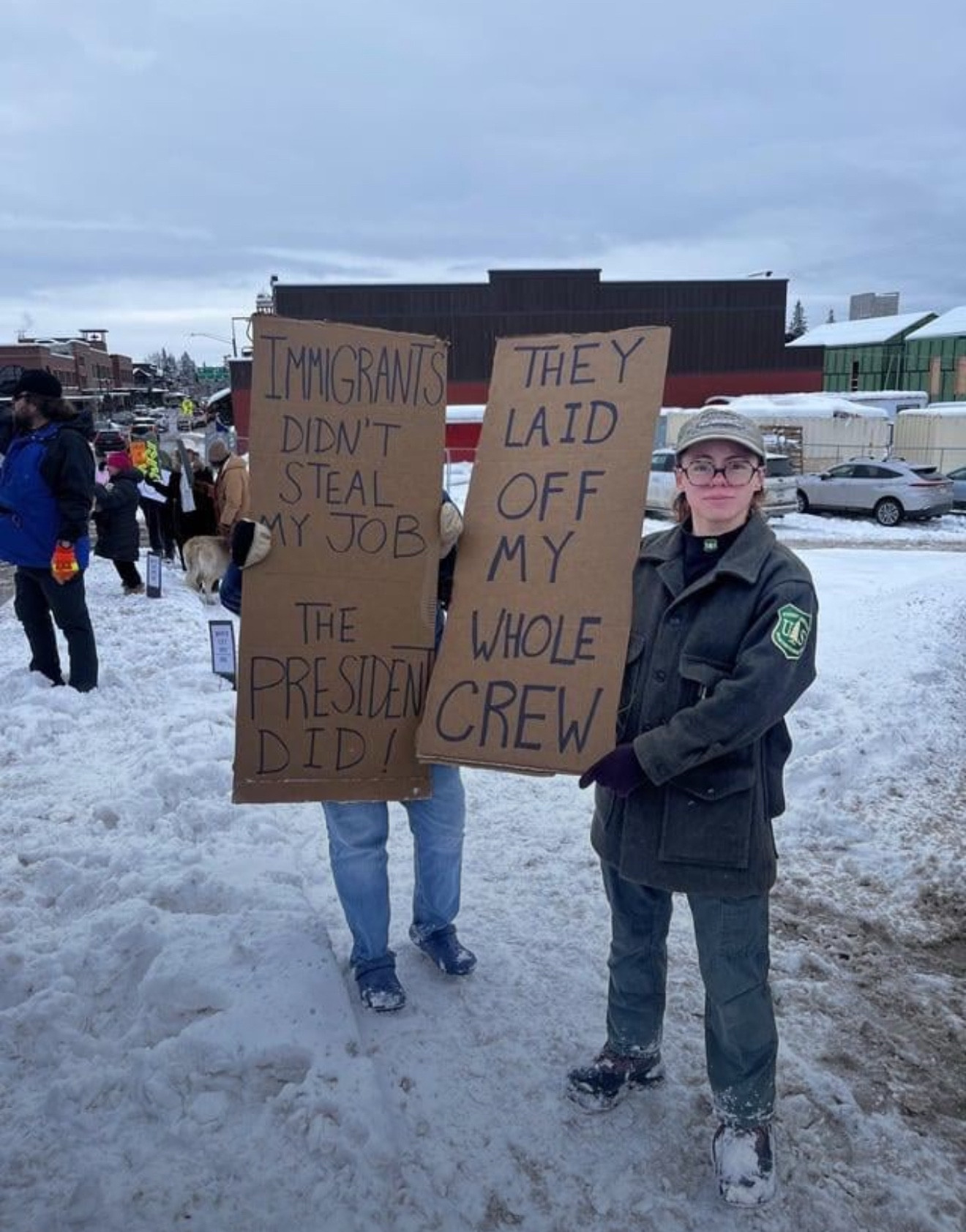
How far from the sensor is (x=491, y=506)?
106 inches

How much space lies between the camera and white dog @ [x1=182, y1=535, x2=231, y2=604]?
10.4 metres

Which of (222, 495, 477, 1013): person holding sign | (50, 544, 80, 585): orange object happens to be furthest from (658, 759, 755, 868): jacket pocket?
(50, 544, 80, 585): orange object

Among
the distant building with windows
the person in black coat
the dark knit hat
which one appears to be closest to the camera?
the dark knit hat

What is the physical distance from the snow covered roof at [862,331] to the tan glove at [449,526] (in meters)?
51.7

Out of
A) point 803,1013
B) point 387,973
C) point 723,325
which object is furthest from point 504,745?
point 723,325

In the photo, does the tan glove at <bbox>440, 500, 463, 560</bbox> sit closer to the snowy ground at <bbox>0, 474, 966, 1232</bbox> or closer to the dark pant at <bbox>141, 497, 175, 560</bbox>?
the snowy ground at <bbox>0, 474, 966, 1232</bbox>

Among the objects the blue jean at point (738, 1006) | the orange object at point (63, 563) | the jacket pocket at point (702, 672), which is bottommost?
the blue jean at point (738, 1006)

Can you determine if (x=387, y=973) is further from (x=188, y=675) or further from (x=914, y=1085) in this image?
(x=188, y=675)

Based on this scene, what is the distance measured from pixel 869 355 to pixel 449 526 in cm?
5625

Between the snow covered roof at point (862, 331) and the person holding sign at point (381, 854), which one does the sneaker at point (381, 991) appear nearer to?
the person holding sign at point (381, 854)

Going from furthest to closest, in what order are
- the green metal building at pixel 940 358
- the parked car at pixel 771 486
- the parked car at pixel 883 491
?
1. the green metal building at pixel 940 358
2. the parked car at pixel 883 491
3. the parked car at pixel 771 486

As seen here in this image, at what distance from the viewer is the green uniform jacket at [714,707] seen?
2.16 metres

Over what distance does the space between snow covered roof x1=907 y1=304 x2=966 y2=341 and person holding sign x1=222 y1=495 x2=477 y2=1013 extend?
53813mm

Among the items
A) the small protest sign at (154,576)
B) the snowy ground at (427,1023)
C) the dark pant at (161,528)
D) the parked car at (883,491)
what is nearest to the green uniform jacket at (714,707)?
the snowy ground at (427,1023)
